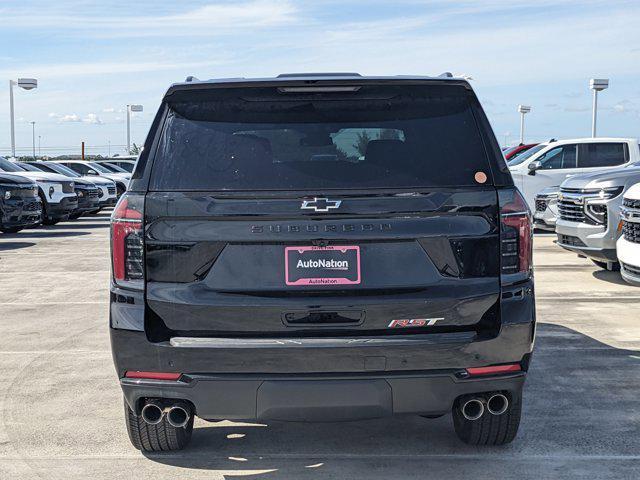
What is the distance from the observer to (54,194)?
71.6ft

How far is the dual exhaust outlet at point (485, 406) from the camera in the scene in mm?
4398

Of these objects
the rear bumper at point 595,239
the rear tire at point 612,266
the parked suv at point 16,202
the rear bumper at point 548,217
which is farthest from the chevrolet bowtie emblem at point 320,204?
the parked suv at point 16,202

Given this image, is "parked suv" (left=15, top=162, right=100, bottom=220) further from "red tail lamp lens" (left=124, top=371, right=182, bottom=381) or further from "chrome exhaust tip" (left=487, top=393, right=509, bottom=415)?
"chrome exhaust tip" (left=487, top=393, right=509, bottom=415)

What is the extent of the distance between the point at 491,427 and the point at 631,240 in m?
4.23

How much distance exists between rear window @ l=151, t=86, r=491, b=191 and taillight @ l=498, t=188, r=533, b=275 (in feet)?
0.54

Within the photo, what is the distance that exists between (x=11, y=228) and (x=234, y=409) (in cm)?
1537

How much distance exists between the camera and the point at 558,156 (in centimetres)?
1981

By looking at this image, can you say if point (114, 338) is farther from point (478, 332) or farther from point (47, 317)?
point (47, 317)

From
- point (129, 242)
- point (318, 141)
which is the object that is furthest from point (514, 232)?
point (129, 242)

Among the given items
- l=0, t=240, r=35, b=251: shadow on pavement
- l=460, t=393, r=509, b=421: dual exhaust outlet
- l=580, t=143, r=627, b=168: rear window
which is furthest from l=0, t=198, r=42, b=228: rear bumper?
l=460, t=393, r=509, b=421: dual exhaust outlet

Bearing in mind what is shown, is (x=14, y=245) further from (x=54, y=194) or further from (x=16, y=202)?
(x=54, y=194)

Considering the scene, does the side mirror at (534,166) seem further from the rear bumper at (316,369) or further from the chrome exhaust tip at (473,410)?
the rear bumper at (316,369)

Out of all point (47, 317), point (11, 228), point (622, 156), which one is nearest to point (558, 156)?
point (622, 156)

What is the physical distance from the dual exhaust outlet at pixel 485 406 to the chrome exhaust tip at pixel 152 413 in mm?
1412
